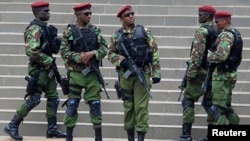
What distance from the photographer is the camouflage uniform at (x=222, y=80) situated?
33.0 ft

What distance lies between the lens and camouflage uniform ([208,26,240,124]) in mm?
10062

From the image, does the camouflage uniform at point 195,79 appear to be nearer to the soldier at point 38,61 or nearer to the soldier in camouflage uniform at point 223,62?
the soldier in camouflage uniform at point 223,62

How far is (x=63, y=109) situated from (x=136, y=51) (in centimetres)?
217

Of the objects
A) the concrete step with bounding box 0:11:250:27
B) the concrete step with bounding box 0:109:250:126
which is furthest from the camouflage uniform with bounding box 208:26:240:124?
the concrete step with bounding box 0:11:250:27

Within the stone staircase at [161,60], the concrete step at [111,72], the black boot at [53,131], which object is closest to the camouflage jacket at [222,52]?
the stone staircase at [161,60]

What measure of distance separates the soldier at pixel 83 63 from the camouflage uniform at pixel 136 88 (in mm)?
227

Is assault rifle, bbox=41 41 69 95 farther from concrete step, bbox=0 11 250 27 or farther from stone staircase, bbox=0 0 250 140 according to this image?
concrete step, bbox=0 11 250 27

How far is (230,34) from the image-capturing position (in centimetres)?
1015

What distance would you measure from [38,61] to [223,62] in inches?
105

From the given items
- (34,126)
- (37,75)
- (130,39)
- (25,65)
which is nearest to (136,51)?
(130,39)

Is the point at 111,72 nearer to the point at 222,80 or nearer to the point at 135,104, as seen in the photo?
the point at 135,104

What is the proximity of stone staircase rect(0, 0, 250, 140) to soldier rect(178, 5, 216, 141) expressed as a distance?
49cm

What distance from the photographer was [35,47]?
415 inches

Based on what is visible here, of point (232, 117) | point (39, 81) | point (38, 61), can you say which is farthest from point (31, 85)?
point (232, 117)
